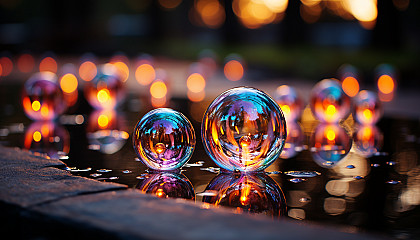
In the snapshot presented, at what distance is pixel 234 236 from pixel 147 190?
1666mm

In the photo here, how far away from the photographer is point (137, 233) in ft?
10.1

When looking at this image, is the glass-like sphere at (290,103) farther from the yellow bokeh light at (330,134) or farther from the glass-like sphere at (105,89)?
the glass-like sphere at (105,89)

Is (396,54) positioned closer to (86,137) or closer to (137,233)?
(86,137)

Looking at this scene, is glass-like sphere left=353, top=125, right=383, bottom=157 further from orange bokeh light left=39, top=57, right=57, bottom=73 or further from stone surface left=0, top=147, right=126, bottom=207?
orange bokeh light left=39, top=57, right=57, bottom=73

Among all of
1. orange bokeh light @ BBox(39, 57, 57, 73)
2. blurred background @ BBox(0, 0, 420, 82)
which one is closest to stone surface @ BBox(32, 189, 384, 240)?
blurred background @ BBox(0, 0, 420, 82)

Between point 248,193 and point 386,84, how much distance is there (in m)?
10.4

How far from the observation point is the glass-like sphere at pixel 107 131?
6.95 m

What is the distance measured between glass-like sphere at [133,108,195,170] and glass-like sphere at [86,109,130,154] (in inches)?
57.1

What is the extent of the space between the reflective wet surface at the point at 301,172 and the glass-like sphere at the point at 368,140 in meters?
0.01

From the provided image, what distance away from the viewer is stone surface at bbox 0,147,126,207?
3.90 meters

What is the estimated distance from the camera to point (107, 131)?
8078 mm

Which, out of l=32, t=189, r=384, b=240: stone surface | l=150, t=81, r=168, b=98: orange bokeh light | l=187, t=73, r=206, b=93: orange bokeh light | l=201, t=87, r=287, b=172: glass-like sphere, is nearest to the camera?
l=32, t=189, r=384, b=240: stone surface

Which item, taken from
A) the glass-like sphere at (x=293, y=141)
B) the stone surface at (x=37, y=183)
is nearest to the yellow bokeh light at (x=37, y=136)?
the stone surface at (x=37, y=183)

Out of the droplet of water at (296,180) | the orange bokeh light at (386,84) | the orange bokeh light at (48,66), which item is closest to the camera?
the droplet of water at (296,180)
